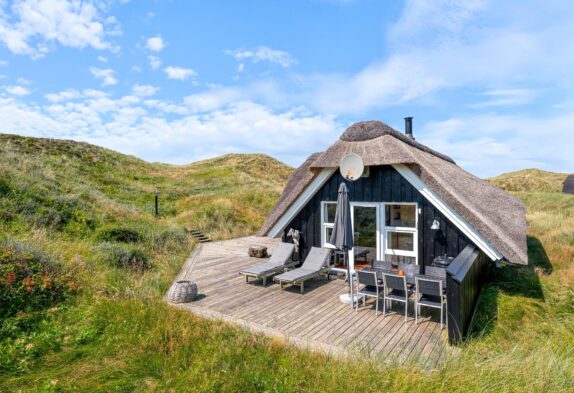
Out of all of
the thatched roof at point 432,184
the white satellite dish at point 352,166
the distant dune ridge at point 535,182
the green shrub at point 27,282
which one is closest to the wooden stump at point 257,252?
the thatched roof at point 432,184

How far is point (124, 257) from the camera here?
9.24m

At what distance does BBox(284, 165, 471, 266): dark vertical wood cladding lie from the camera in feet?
23.7

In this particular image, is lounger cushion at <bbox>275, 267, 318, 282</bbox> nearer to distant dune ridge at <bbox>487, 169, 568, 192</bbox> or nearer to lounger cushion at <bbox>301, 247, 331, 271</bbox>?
lounger cushion at <bbox>301, 247, 331, 271</bbox>

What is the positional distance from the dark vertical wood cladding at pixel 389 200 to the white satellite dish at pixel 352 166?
0.51 meters

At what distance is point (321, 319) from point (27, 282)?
20.5 ft

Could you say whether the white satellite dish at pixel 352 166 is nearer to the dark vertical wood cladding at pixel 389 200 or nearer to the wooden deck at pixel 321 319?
the dark vertical wood cladding at pixel 389 200

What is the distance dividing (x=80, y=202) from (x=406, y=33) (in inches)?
586

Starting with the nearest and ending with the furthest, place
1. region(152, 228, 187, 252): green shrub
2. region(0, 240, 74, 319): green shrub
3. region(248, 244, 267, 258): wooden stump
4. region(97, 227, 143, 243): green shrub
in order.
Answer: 1. region(0, 240, 74, 319): green shrub
2. region(97, 227, 143, 243): green shrub
3. region(248, 244, 267, 258): wooden stump
4. region(152, 228, 187, 252): green shrub

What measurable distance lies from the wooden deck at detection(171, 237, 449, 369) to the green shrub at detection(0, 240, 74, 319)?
291 centimetres

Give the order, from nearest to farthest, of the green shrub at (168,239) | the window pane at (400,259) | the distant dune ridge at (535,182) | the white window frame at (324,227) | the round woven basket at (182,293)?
the round woven basket at (182,293) < the window pane at (400,259) < the white window frame at (324,227) < the green shrub at (168,239) < the distant dune ridge at (535,182)

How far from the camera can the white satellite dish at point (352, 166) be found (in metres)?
A: 7.94

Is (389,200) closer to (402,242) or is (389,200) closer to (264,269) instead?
(402,242)

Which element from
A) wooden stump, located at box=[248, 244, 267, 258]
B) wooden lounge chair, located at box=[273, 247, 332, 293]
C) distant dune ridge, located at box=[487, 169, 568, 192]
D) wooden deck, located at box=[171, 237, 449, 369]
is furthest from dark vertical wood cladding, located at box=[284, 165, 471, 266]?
distant dune ridge, located at box=[487, 169, 568, 192]

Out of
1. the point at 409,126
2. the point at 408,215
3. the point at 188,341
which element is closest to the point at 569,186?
the point at 409,126
